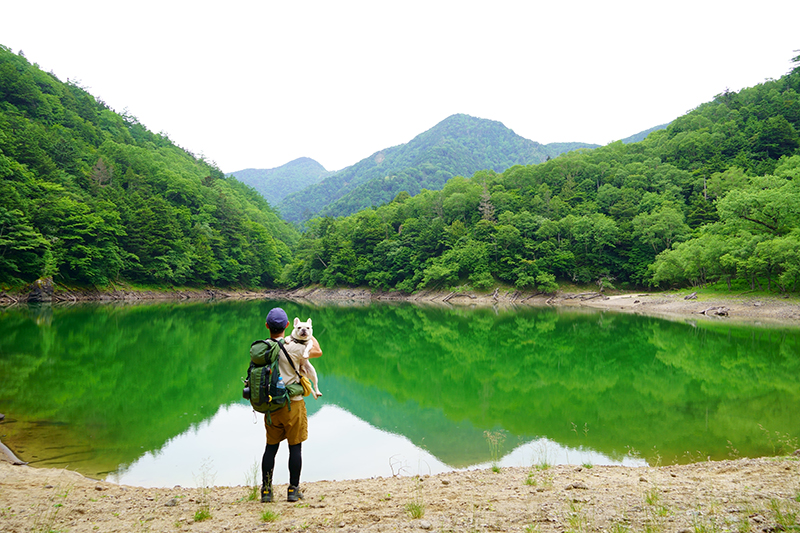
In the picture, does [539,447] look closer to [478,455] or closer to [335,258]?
[478,455]

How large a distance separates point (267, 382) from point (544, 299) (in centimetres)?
5179

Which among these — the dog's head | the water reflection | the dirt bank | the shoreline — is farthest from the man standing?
the shoreline

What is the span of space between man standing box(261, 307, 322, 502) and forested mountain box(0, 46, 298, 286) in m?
43.1

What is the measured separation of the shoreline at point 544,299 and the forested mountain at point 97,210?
1977 mm

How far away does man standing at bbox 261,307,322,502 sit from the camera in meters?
4.34

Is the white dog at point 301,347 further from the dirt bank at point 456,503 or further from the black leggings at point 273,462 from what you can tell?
the dirt bank at point 456,503

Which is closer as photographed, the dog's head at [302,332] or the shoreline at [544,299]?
the dog's head at [302,332]

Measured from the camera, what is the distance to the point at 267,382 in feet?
13.7

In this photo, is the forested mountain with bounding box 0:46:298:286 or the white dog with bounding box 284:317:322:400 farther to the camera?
the forested mountain with bounding box 0:46:298:286

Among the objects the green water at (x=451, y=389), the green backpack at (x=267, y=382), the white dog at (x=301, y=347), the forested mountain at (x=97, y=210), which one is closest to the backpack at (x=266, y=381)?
the green backpack at (x=267, y=382)

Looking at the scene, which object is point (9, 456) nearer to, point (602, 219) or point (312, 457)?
point (312, 457)

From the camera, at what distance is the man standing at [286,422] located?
434cm

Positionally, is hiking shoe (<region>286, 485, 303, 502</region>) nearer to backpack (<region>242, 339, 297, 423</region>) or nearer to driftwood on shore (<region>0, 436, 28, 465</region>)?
backpack (<region>242, 339, 297, 423</region>)

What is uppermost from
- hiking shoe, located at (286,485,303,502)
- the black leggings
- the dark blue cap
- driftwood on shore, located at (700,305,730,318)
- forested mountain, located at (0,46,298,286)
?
forested mountain, located at (0,46,298,286)
